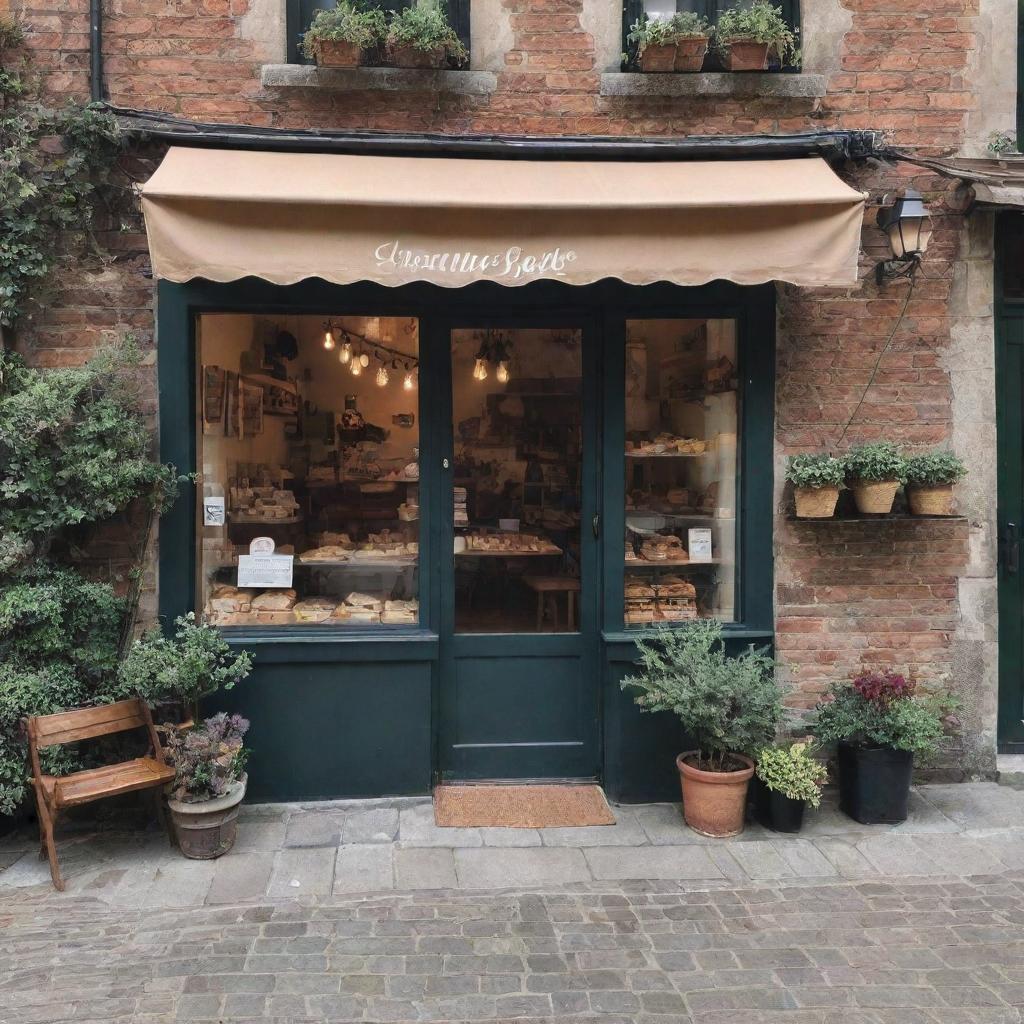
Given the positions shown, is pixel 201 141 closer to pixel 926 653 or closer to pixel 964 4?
pixel 964 4

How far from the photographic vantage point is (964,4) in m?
5.16

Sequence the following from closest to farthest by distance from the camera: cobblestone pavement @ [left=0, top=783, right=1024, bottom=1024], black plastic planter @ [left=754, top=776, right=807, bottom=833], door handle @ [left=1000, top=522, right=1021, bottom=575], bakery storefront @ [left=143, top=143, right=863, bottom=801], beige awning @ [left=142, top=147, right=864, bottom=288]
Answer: cobblestone pavement @ [left=0, top=783, right=1024, bottom=1024]
beige awning @ [left=142, top=147, right=864, bottom=288]
black plastic planter @ [left=754, top=776, right=807, bottom=833]
bakery storefront @ [left=143, top=143, right=863, bottom=801]
door handle @ [left=1000, top=522, right=1021, bottom=575]

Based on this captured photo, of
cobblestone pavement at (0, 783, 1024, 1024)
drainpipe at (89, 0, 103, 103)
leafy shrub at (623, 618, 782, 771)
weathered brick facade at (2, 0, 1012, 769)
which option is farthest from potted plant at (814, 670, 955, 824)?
drainpipe at (89, 0, 103, 103)

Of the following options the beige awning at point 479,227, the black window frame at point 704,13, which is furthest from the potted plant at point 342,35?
the black window frame at point 704,13

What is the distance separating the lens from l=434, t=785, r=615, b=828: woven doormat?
15.7 feet

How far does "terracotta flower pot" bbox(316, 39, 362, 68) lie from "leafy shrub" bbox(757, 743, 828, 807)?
4550 millimetres

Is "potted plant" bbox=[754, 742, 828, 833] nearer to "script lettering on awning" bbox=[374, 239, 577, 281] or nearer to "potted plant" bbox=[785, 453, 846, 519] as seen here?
"potted plant" bbox=[785, 453, 846, 519]

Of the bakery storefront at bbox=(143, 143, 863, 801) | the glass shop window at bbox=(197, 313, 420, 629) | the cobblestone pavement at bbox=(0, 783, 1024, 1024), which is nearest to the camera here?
the cobblestone pavement at bbox=(0, 783, 1024, 1024)

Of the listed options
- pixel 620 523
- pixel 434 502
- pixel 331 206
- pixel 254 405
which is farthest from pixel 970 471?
pixel 254 405

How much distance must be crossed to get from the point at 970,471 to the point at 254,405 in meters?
4.48

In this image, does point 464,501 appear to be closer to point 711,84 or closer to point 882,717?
point 882,717

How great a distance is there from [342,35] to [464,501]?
273 centimetres

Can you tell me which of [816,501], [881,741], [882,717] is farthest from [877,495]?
[881,741]

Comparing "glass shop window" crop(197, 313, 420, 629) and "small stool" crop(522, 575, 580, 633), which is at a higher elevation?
"glass shop window" crop(197, 313, 420, 629)
